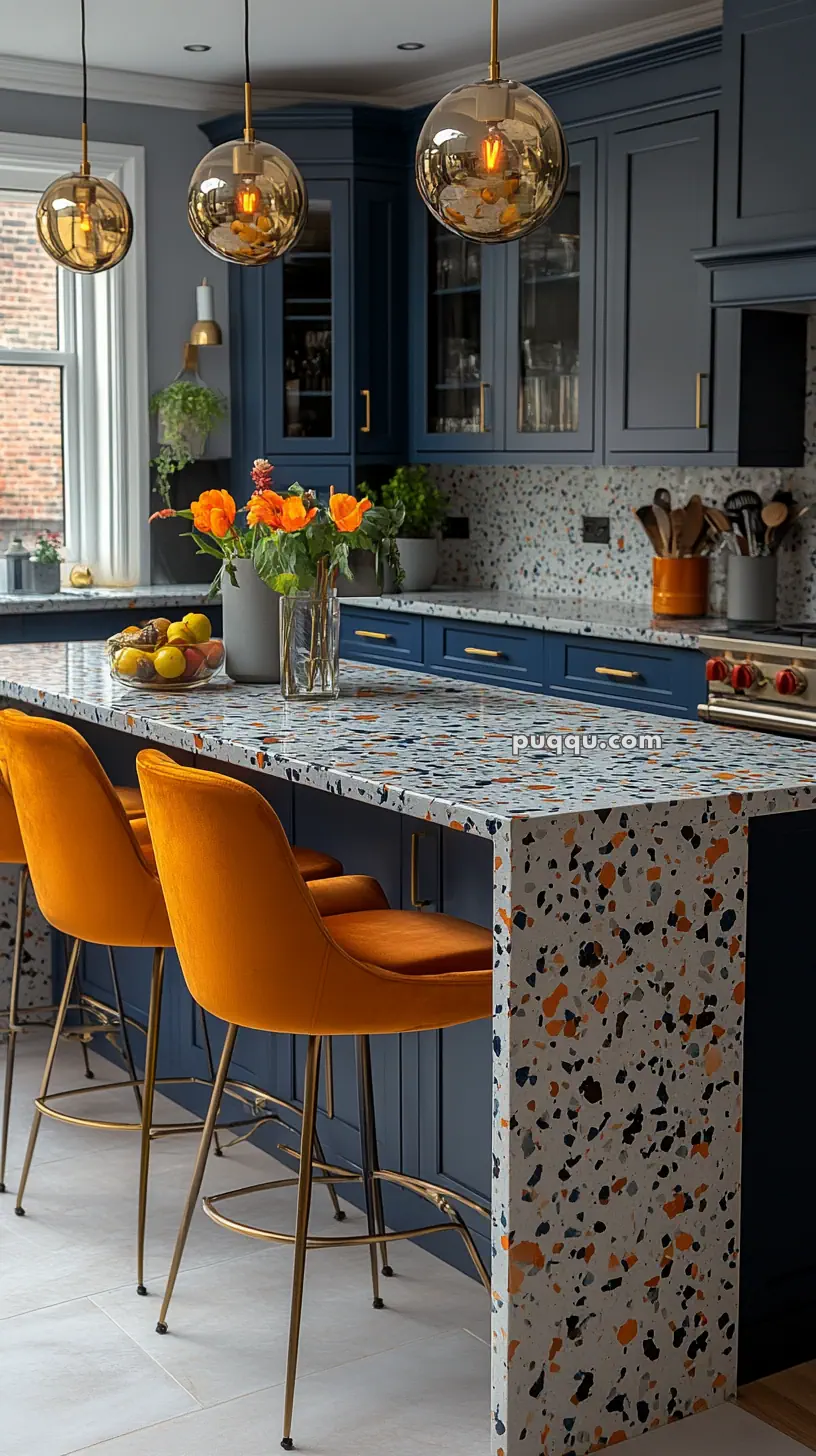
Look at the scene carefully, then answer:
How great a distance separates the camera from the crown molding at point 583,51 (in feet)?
15.8

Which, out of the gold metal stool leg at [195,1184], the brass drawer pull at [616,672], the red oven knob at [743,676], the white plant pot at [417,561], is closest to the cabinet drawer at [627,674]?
the brass drawer pull at [616,672]

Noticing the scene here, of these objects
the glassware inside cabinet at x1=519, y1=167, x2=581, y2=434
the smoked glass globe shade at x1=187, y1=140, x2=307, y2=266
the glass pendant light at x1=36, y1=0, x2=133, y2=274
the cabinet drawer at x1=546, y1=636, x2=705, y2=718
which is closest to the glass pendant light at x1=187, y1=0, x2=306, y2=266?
the smoked glass globe shade at x1=187, y1=140, x2=307, y2=266

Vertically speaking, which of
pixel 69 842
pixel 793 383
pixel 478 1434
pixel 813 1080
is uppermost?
pixel 793 383

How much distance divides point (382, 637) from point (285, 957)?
11.2 feet

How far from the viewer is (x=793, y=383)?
4812mm

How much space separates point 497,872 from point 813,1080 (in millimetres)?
688

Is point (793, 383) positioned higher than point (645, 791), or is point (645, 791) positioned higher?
point (793, 383)

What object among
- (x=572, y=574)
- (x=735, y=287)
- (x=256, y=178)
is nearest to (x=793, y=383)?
(x=735, y=287)

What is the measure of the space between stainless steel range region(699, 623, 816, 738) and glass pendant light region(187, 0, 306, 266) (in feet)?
5.93

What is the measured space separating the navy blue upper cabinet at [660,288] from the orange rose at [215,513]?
2.08 meters

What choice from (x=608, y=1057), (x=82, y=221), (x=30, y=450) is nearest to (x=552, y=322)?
(x=30, y=450)

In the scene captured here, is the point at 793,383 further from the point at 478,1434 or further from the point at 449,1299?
the point at 478,1434

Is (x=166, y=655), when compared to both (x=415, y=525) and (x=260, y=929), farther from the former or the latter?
(x=415, y=525)

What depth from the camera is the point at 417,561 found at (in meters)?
5.82
